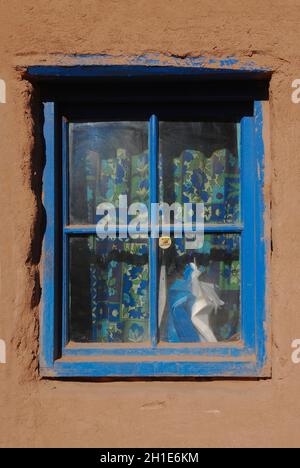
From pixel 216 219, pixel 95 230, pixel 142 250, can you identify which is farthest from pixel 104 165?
pixel 216 219

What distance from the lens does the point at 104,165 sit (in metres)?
2.34

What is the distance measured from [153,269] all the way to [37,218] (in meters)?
0.53

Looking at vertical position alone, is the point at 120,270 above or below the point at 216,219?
below

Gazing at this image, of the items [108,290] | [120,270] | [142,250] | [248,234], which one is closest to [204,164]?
[248,234]

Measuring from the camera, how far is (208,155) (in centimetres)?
233

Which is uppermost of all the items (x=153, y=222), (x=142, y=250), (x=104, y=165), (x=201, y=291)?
(x=104, y=165)

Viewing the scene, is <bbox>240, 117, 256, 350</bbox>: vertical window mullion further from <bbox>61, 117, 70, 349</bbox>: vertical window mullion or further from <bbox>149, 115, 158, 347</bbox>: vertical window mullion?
<bbox>61, 117, 70, 349</bbox>: vertical window mullion

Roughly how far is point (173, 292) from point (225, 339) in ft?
0.99

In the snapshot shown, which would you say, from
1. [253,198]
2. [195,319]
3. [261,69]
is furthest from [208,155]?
[195,319]

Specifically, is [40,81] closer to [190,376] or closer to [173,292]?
[173,292]

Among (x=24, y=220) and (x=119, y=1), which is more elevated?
(x=119, y=1)

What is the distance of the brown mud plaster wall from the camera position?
2.13 m

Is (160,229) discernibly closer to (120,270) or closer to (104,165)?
(120,270)

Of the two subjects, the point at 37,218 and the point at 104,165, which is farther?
the point at 104,165
